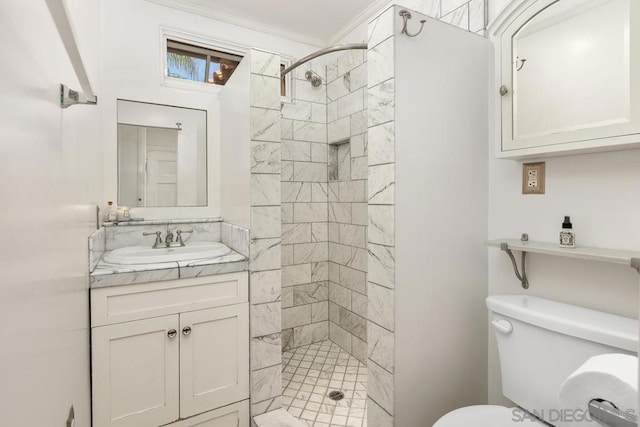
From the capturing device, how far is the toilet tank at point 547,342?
3.48 ft

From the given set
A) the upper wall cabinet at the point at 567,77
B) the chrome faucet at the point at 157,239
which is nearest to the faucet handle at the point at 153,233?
the chrome faucet at the point at 157,239

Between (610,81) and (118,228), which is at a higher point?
(610,81)

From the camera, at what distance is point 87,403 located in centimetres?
148

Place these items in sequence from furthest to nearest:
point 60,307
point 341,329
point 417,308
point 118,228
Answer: point 341,329, point 118,228, point 417,308, point 60,307

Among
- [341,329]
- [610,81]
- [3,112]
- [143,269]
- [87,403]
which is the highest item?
[610,81]

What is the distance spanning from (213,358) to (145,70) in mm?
2094

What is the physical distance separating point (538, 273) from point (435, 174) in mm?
649

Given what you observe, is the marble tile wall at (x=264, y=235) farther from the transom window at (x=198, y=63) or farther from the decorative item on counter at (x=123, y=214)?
the decorative item on counter at (x=123, y=214)

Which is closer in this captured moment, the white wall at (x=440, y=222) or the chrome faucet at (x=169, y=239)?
the white wall at (x=440, y=222)

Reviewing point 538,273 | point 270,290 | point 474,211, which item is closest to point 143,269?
point 270,290

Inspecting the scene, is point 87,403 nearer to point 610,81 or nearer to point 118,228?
point 118,228

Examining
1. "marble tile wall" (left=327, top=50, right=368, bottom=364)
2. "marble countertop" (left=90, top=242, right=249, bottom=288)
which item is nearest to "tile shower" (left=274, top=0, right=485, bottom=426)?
"marble tile wall" (left=327, top=50, right=368, bottom=364)

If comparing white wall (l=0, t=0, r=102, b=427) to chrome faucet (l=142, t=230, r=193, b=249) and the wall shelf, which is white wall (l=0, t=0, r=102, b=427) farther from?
the wall shelf

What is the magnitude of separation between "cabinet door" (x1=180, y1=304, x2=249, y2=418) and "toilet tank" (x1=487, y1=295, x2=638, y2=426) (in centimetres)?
140
